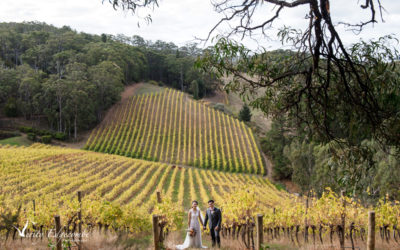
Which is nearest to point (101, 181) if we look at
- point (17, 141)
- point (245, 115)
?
point (17, 141)

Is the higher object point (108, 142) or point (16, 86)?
point (16, 86)

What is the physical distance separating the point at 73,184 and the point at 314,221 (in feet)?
48.2

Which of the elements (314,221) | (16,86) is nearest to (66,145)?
(16,86)

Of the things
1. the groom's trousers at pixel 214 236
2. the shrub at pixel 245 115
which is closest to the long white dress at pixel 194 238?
the groom's trousers at pixel 214 236

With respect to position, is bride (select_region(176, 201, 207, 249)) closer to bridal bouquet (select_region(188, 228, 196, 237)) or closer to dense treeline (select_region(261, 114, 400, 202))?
bridal bouquet (select_region(188, 228, 196, 237))

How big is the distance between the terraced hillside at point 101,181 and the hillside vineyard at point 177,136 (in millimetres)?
6780

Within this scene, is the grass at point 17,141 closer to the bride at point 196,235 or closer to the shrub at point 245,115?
the shrub at point 245,115

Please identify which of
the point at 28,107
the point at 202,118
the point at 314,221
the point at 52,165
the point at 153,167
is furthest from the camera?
the point at 202,118

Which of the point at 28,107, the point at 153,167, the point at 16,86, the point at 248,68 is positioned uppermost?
the point at 16,86

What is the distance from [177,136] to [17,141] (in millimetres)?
19364

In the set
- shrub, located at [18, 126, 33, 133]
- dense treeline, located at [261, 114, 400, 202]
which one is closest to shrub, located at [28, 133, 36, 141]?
shrub, located at [18, 126, 33, 133]

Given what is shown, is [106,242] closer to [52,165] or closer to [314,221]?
[314,221]

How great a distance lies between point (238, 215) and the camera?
6.85m

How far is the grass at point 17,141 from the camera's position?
31578 millimetres
